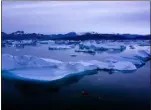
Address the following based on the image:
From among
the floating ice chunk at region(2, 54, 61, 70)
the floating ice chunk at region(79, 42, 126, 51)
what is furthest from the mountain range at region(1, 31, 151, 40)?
the floating ice chunk at region(2, 54, 61, 70)

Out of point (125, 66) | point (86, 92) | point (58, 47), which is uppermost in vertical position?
point (58, 47)

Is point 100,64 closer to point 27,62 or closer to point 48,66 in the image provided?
point 48,66

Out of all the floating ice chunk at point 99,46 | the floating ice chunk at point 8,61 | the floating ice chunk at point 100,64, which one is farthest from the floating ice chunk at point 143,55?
the floating ice chunk at point 8,61

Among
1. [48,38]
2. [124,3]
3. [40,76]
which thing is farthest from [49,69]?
[124,3]

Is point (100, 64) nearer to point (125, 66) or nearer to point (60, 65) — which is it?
point (125, 66)

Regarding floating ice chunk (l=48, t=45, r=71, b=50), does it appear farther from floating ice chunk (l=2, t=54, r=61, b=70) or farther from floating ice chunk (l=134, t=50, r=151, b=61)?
floating ice chunk (l=134, t=50, r=151, b=61)

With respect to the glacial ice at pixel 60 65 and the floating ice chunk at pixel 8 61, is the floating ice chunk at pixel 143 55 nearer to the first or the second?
the glacial ice at pixel 60 65

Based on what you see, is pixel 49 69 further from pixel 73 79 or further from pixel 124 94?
pixel 124 94

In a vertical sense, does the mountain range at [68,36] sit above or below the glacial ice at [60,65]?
above

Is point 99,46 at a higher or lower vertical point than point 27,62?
higher

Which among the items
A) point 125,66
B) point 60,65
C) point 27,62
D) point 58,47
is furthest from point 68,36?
point 125,66
